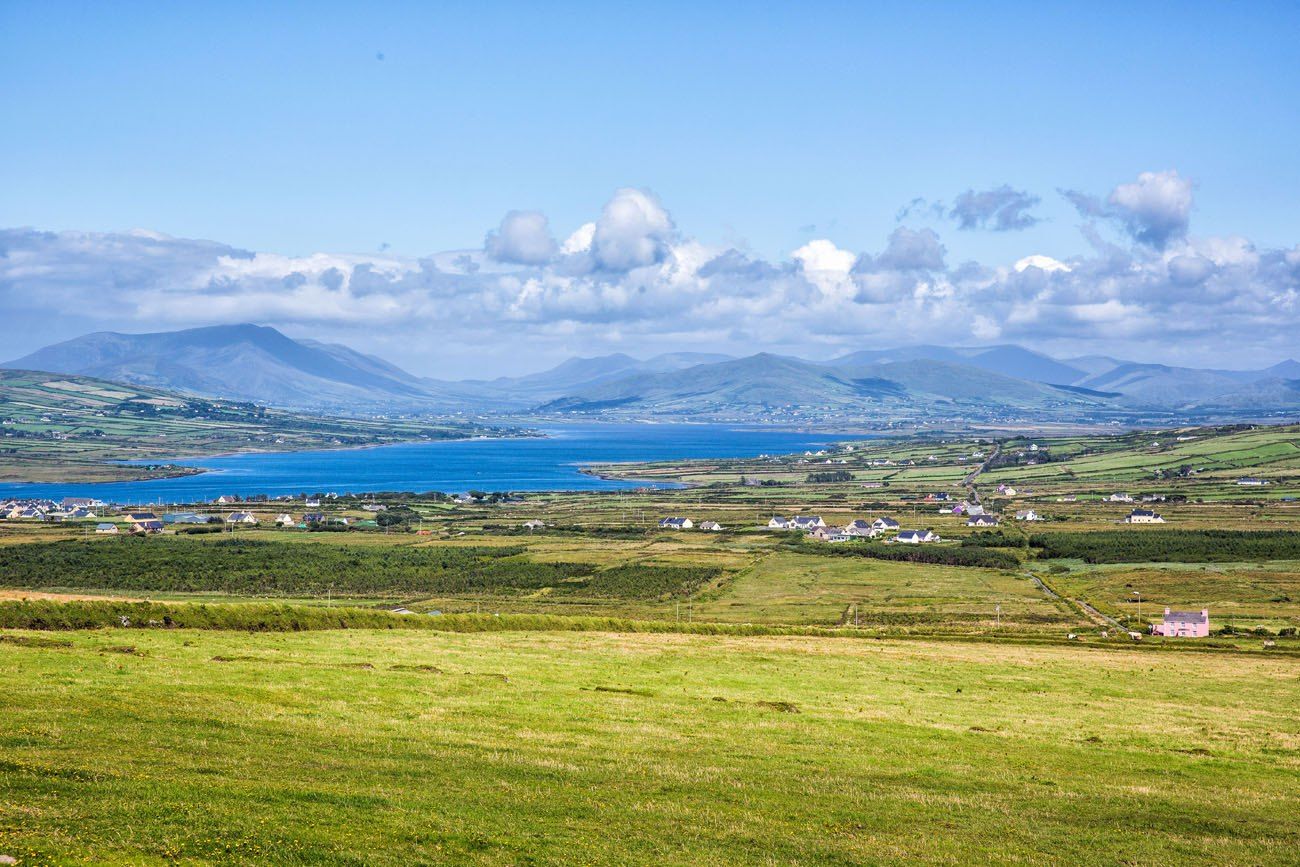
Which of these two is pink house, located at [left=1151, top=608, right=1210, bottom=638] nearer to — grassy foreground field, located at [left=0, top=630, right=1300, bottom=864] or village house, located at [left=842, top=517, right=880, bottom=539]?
grassy foreground field, located at [left=0, top=630, right=1300, bottom=864]

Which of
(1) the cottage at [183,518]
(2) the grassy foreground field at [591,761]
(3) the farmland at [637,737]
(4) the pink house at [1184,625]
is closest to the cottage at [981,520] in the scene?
(3) the farmland at [637,737]

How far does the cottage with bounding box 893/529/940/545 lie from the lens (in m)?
139

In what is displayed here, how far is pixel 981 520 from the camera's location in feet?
531

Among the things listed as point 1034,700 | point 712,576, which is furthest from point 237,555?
point 1034,700

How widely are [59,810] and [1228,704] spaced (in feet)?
137

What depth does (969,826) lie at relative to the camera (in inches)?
806

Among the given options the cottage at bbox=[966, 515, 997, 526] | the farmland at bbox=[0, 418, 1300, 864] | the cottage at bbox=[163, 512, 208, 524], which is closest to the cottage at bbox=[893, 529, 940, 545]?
the cottage at bbox=[966, 515, 997, 526]

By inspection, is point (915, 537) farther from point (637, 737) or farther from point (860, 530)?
point (637, 737)

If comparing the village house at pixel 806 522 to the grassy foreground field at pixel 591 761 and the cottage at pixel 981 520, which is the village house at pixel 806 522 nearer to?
the cottage at pixel 981 520

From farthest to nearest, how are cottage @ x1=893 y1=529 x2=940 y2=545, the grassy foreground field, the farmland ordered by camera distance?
cottage @ x1=893 y1=529 x2=940 y2=545 → the farmland → the grassy foreground field

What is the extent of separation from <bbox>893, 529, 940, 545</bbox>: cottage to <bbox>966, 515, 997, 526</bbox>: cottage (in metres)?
18.1

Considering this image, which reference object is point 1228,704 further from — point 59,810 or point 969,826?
point 59,810

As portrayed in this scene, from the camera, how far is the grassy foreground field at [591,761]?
17.2 m

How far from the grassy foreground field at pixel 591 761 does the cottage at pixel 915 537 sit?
9366cm
